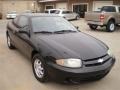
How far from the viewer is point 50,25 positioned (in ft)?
18.3

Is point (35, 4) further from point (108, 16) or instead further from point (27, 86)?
point (27, 86)

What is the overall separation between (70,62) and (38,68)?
99cm

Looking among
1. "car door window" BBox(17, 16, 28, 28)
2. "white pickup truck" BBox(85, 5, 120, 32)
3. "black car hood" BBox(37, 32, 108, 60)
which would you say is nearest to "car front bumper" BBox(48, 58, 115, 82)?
"black car hood" BBox(37, 32, 108, 60)

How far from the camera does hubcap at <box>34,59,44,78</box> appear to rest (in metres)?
4.49

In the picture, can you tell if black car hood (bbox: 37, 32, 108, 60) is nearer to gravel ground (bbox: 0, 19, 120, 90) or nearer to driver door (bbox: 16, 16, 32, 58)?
driver door (bbox: 16, 16, 32, 58)

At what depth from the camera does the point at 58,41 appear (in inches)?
184

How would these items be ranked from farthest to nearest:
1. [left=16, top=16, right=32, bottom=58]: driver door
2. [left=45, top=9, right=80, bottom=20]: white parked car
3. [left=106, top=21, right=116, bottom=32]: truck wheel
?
[left=45, top=9, right=80, bottom=20]: white parked car → [left=106, top=21, right=116, bottom=32]: truck wheel → [left=16, top=16, right=32, bottom=58]: driver door

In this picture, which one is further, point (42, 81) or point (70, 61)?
point (42, 81)

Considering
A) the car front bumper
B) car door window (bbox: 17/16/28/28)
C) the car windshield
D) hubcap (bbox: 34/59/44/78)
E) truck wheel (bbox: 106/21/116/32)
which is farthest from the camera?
truck wheel (bbox: 106/21/116/32)

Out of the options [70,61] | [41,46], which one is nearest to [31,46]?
[41,46]

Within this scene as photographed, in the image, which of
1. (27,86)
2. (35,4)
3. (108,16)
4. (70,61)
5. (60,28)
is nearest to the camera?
(70,61)

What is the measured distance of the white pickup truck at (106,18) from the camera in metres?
13.9

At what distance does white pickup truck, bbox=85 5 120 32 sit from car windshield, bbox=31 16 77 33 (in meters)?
Result: 8.43

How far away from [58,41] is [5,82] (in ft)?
5.07
